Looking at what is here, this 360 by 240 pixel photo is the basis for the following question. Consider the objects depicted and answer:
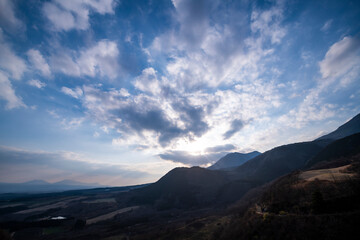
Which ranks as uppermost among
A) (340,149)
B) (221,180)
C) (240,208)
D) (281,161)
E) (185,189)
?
(281,161)

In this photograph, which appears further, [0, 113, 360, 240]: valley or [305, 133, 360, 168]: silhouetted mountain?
[305, 133, 360, 168]: silhouetted mountain

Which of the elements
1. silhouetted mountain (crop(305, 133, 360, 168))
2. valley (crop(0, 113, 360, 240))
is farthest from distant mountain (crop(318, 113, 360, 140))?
silhouetted mountain (crop(305, 133, 360, 168))

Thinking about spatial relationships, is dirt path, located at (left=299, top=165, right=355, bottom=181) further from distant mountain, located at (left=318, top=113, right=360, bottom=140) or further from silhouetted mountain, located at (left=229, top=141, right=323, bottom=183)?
distant mountain, located at (left=318, top=113, right=360, bottom=140)

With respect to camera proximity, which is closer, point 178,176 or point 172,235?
point 172,235

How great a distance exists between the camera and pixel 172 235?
44.1 metres

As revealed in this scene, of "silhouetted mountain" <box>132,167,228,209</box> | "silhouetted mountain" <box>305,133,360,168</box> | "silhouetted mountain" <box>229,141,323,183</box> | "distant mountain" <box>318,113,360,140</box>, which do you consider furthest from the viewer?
"distant mountain" <box>318,113,360,140</box>

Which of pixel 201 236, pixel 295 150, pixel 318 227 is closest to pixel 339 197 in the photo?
pixel 318 227

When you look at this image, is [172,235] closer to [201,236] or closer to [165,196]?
[201,236]

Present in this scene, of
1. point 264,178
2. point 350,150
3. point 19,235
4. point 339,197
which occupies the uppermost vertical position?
point 350,150

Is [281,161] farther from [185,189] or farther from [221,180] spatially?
[185,189]

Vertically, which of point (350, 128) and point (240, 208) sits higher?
point (350, 128)

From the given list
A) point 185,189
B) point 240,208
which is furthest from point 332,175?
point 185,189

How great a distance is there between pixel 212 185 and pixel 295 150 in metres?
81.1

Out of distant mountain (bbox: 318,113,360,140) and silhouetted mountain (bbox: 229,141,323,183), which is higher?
distant mountain (bbox: 318,113,360,140)
